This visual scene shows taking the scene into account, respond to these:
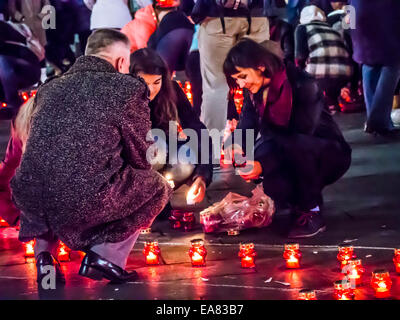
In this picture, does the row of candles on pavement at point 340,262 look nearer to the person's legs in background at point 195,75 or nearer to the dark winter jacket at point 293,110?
the dark winter jacket at point 293,110

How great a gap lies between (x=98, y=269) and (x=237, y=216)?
1085mm

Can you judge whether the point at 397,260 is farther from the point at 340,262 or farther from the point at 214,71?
the point at 214,71

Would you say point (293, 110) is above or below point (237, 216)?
above

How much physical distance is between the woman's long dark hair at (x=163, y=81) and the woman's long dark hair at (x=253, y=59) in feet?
1.35

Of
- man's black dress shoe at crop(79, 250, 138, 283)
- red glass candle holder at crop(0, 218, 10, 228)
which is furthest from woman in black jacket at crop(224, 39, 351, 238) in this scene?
red glass candle holder at crop(0, 218, 10, 228)

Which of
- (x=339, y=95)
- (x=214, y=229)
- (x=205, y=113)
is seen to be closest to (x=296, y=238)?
(x=214, y=229)

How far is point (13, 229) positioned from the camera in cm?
515

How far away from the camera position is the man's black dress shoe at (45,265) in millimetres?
4078

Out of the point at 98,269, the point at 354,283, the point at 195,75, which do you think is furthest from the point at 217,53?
the point at 354,283

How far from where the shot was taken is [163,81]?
5.00 metres

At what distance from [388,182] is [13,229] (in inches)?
88.5

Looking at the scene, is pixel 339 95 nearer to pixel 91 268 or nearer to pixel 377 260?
pixel 377 260

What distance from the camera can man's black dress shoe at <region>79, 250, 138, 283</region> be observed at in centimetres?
401

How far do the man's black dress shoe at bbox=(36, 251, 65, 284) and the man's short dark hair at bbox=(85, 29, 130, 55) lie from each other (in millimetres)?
937
